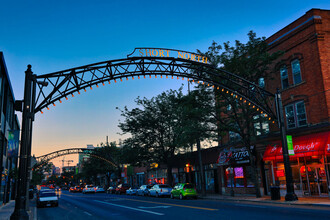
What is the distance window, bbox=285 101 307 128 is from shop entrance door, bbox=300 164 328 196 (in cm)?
332

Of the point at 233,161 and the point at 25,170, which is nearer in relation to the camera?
the point at 25,170

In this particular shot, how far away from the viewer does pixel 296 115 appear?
23.7 m

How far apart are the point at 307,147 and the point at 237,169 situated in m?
9.88

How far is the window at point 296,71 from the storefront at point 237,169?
25.3 feet

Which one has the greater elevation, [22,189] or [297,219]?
[22,189]

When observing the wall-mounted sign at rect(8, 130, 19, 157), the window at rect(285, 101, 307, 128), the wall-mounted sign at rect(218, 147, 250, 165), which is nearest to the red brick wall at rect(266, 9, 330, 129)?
the window at rect(285, 101, 307, 128)

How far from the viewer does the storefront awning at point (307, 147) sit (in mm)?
19823

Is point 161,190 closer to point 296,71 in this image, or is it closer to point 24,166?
point 296,71

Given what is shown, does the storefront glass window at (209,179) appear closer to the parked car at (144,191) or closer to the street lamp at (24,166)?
the parked car at (144,191)

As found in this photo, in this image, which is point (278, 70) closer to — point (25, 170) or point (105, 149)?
point (25, 170)

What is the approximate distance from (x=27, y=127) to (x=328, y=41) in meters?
21.2

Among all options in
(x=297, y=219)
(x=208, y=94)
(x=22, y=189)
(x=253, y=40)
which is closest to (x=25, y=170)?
(x=22, y=189)

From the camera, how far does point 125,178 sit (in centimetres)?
6931

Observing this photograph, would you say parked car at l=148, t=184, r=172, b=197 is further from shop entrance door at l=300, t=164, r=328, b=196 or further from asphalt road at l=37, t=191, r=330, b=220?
shop entrance door at l=300, t=164, r=328, b=196
